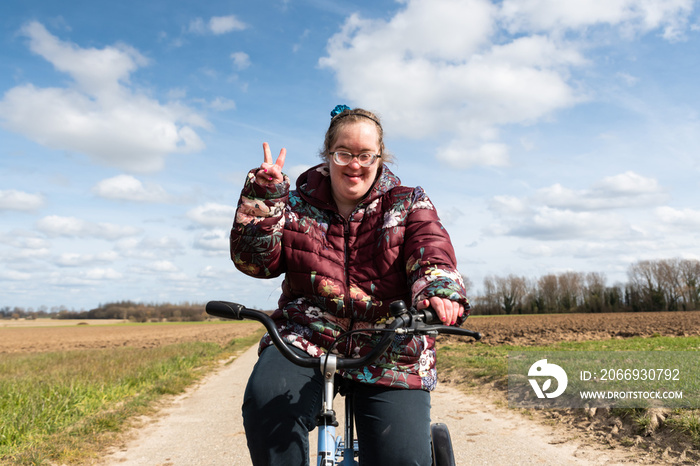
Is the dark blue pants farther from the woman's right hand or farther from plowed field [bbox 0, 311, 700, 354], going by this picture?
plowed field [bbox 0, 311, 700, 354]

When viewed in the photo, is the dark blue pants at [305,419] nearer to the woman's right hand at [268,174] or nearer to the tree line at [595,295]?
the woman's right hand at [268,174]

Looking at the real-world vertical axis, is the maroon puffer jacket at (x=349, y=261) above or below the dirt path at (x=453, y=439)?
above

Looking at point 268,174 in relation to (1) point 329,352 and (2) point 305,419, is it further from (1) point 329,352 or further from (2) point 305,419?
(2) point 305,419

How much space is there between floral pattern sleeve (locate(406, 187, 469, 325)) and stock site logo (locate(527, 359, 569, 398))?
5145mm

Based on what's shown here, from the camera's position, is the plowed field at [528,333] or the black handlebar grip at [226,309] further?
the plowed field at [528,333]

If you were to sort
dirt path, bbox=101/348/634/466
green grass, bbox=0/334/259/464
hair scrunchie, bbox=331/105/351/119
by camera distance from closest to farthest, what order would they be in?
hair scrunchie, bbox=331/105/351/119 → dirt path, bbox=101/348/634/466 → green grass, bbox=0/334/259/464

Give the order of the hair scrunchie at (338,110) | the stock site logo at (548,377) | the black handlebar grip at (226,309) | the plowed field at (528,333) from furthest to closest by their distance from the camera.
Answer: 1. the plowed field at (528,333)
2. the stock site logo at (548,377)
3. the hair scrunchie at (338,110)
4. the black handlebar grip at (226,309)

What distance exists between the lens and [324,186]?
2.51m

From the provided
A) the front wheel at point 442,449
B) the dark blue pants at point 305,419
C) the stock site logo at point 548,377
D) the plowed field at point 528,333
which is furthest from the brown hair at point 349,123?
the plowed field at point 528,333

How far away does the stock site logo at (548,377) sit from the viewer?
21.8 feet

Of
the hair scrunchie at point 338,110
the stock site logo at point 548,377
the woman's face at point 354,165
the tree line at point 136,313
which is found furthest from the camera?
the tree line at point 136,313

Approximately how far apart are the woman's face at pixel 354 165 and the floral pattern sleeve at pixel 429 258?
0.83 feet

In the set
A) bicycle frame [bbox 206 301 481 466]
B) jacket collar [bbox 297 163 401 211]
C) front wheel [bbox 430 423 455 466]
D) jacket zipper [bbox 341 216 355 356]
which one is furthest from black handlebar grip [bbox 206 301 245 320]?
front wheel [bbox 430 423 455 466]

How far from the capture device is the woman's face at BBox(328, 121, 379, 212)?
93.5 inches
